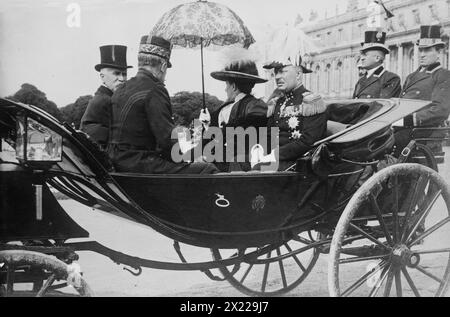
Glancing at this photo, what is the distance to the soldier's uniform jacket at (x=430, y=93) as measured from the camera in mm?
3695

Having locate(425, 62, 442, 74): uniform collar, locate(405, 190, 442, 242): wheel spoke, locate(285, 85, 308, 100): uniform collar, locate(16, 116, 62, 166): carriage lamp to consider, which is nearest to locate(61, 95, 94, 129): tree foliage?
locate(16, 116, 62, 166): carriage lamp

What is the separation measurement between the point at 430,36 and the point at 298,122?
1041 mm

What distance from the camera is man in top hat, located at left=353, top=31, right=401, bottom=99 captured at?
149 inches

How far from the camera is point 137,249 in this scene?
342 cm

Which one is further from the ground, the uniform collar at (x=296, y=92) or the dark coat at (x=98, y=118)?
the uniform collar at (x=296, y=92)

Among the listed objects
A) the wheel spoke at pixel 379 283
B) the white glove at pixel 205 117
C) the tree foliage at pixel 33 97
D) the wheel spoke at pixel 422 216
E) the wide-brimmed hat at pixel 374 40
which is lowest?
the wheel spoke at pixel 379 283

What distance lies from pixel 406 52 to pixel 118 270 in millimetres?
2432

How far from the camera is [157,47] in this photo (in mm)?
3197

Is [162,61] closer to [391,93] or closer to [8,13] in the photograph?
[8,13]

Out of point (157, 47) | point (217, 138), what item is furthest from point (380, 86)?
point (157, 47)

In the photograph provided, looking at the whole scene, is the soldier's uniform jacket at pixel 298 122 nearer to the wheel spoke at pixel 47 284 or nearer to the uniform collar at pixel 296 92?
the uniform collar at pixel 296 92

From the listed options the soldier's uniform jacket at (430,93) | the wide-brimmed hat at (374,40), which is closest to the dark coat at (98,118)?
the wide-brimmed hat at (374,40)

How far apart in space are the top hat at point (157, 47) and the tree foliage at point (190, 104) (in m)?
0.33
